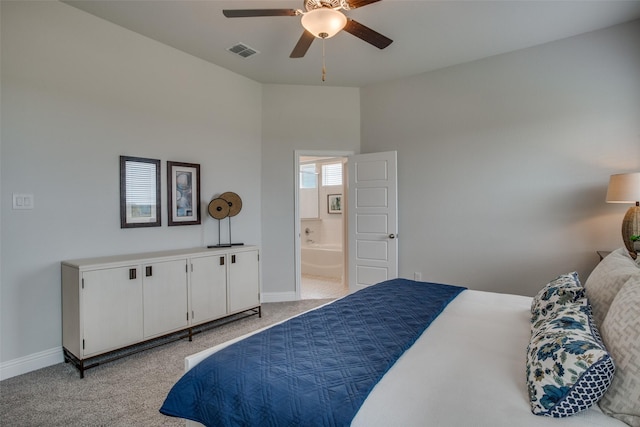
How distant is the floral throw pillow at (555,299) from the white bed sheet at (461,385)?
0.10 m

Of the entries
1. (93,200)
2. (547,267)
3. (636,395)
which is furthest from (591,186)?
(93,200)

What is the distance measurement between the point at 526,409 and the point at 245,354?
0.99 meters

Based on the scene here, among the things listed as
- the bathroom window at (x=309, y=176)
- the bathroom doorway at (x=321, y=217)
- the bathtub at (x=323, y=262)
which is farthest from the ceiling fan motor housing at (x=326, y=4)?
the bathroom window at (x=309, y=176)

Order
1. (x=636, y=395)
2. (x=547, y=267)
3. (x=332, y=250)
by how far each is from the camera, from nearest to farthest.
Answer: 1. (x=636, y=395)
2. (x=547, y=267)
3. (x=332, y=250)

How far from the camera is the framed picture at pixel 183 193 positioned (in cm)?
345

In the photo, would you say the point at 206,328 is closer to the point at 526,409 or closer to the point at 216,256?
the point at 216,256

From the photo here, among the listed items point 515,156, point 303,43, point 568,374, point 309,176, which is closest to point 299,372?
point 568,374

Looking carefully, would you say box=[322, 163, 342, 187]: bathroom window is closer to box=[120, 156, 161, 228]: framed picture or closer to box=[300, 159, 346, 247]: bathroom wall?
box=[300, 159, 346, 247]: bathroom wall

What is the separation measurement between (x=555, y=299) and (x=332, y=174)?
572 centimetres

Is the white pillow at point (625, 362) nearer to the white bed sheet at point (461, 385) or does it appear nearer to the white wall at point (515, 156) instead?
the white bed sheet at point (461, 385)

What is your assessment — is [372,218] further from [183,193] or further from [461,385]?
[461,385]

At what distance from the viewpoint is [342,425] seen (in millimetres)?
938

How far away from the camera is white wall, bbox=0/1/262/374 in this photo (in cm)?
247

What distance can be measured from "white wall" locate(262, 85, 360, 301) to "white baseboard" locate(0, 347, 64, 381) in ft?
7.51
